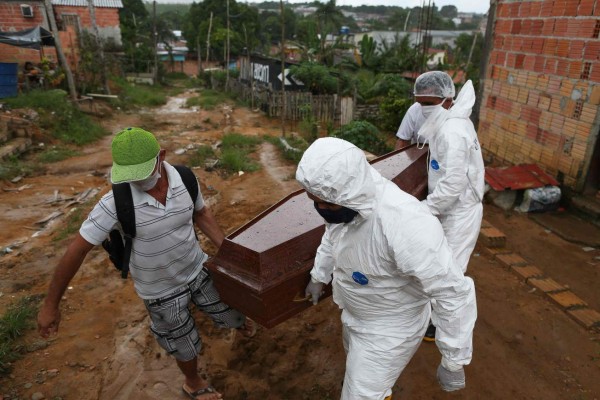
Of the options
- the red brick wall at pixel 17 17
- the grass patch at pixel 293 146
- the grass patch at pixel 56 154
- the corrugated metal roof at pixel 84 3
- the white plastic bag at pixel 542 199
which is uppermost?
the corrugated metal roof at pixel 84 3

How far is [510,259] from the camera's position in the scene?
4.11m

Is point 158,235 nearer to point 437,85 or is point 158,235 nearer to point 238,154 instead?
point 437,85

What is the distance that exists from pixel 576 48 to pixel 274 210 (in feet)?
14.6

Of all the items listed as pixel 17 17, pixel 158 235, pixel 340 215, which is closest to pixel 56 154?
pixel 158 235

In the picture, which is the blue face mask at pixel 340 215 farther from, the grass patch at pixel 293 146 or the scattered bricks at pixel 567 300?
the grass patch at pixel 293 146

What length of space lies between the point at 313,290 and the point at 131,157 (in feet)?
3.57

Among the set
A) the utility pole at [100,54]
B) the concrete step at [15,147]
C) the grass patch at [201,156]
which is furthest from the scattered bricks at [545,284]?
the utility pole at [100,54]

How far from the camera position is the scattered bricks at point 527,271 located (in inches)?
150

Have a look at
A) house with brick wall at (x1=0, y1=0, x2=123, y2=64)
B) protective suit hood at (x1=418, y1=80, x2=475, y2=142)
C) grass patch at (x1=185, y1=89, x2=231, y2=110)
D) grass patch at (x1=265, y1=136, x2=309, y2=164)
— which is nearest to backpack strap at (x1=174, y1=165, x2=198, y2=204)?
protective suit hood at (x1=418, y1=80, x2=475, y2=142)

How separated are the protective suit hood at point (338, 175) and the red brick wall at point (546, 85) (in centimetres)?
439

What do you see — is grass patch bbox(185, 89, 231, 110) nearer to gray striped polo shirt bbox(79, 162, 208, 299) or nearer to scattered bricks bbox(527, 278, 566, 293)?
scattered bricks bbox(527, 278, 566, 293)

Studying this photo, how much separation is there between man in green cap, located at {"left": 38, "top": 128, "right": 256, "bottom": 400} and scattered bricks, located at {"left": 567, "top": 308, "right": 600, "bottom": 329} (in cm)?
272

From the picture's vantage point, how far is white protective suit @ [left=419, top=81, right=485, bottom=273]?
2.50 metres

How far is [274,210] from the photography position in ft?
7.79
